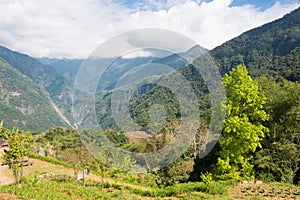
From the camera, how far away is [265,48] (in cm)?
10300

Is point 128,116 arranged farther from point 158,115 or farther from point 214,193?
point 158,115

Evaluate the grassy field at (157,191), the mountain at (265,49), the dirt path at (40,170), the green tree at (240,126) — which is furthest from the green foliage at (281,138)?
the mountain at (265,49)

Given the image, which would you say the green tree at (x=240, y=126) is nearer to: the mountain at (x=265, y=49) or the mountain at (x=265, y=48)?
the mountain at (x=265, y=49)

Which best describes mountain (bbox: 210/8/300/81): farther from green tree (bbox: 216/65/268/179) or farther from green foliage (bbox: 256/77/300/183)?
green tree (bbox: 216/65/268/179)

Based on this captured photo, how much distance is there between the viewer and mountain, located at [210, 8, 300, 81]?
81.8 m

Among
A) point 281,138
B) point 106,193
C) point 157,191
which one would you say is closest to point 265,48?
point 281,138

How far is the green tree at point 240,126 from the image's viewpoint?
14703 mm

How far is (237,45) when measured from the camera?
418 feet

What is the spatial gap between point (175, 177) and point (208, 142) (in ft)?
15.0

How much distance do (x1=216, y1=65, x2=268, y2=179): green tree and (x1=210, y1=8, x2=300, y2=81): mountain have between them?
6505cm

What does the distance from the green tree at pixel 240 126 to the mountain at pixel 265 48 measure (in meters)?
65.1

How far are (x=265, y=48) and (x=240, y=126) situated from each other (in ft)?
323

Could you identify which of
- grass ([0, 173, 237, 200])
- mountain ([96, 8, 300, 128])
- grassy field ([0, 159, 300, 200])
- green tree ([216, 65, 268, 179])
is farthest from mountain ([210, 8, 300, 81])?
grass ([0, 173, 237, 200])

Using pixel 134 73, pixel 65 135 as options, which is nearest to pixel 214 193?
pixel 134 73
